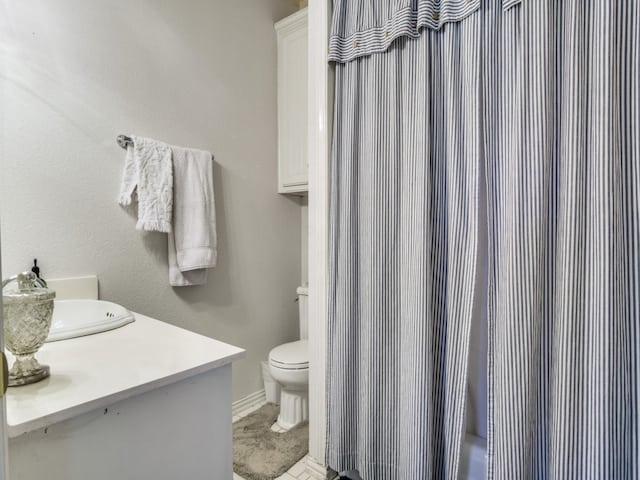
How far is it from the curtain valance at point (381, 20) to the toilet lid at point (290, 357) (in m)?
1.47

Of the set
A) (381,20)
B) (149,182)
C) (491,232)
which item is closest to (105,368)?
(149,182)

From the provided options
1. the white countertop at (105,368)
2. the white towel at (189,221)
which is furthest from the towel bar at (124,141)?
the white countertop at (105,368)

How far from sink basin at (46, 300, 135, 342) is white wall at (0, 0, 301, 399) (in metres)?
0.22

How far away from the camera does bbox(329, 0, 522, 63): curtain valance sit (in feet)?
3.60

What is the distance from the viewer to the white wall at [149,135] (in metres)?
1.31

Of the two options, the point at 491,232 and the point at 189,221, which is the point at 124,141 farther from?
the point at 491,232

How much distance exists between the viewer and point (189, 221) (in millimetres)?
1742

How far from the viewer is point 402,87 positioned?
1.23 m

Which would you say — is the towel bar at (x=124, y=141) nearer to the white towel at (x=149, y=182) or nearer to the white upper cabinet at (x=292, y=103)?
the white towel at (x=149, y=182)

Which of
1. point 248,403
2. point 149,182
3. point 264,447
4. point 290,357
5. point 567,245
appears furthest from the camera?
A: point 248,403

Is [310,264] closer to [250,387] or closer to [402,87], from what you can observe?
[402,87]

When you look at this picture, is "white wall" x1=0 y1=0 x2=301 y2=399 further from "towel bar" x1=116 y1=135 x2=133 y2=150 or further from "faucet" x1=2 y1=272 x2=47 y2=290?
"faucet" x1=2 y1=272 x2=47 y2=290

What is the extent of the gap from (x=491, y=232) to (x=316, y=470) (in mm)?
1245

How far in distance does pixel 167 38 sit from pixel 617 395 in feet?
7.46
